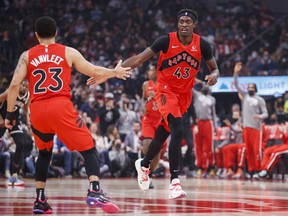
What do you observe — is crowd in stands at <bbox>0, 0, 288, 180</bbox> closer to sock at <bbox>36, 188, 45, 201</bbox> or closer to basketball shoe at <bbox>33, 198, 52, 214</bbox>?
sock at <bbox>36, 188, 45, 201</bbox>

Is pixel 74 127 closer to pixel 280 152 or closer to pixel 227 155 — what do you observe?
pixel 280 152

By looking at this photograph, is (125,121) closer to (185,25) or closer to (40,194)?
(185,25)

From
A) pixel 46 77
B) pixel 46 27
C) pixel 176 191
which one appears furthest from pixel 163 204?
pixel 46 27

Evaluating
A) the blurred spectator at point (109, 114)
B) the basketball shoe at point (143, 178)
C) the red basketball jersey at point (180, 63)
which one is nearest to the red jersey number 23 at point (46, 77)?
the red basketball jersey at point (180, 63)

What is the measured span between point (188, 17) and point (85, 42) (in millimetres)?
18543

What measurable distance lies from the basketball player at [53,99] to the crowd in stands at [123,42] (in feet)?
38.0

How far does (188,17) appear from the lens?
10.1m

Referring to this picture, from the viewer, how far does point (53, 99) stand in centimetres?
798

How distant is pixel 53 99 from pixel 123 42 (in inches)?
830

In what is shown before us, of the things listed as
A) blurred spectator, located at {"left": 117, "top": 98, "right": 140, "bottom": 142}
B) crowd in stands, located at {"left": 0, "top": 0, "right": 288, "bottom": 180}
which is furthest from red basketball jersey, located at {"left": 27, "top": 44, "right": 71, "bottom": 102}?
blurred spectator, located at {"left": 117, "top": 98, "right": 140, "bottom": 142}

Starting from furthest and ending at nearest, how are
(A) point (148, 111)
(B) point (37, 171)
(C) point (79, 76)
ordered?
(C) point (79, 76), (A) point (148, 111), (B) point (37, 171)

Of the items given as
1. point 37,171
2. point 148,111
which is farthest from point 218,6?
point 37,171

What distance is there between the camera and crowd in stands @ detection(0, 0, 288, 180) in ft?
66.6

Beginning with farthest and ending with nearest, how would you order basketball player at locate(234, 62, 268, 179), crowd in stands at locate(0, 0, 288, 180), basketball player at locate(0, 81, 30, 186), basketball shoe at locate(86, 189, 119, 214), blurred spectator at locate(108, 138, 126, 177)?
crowd in stands at locate(0, 0, 288, 180) < blurred spectator at locate(108, 138, 126, 177) < basketball player at locate(234, 62, 268, 179) < basketball player at locate(0, 81, 30, 186) < basketball shoe at locate(86, 189, 119, 214)
